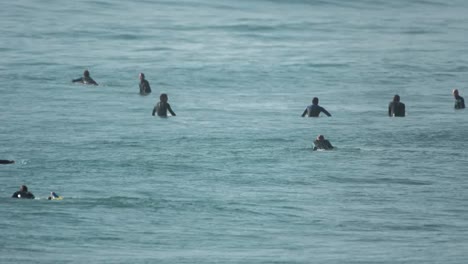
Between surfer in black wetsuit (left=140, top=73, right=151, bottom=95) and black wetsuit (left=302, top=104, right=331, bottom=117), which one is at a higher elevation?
surfer in black wetsuit (left=140, top=73, right=151, bottom=95)

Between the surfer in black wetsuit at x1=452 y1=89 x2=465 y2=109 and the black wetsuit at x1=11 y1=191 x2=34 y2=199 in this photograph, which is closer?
the black wetsuit at x1=11 y1=191 x2=34 y2=199

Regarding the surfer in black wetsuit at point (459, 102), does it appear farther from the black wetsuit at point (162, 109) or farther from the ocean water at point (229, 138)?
A: the black wetsuit at point (162, 109)

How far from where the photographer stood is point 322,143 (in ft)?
153

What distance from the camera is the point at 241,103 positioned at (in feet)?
192

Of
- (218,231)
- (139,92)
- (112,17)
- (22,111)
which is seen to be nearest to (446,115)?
(139,92)

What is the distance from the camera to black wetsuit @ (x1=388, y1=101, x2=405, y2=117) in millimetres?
53812

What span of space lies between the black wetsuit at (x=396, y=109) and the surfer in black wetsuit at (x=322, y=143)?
774 centimetres

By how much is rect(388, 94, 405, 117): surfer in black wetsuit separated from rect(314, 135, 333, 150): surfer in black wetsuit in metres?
7.74

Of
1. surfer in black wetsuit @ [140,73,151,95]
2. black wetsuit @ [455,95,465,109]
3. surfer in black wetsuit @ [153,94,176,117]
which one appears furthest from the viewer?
surfer in black wetsuit @ [140,73,151,95]

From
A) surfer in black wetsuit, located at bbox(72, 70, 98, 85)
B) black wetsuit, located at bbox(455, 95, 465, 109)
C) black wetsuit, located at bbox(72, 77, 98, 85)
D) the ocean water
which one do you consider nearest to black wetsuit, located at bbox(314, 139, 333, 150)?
the ocean water

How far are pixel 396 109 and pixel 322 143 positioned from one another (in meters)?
8.27

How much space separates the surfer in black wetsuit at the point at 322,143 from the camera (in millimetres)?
46431

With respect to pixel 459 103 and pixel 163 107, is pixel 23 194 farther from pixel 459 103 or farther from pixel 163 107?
pixel 459 103

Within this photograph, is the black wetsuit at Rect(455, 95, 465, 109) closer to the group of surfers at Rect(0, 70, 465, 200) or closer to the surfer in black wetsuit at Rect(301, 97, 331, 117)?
the group of surfers at Rect(0, 70, 465, 200)
